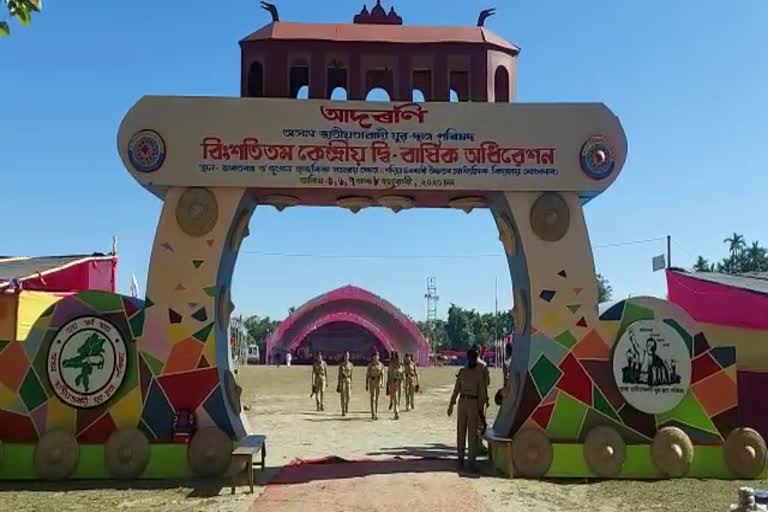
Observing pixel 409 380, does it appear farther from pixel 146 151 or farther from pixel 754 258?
pixel 754 258

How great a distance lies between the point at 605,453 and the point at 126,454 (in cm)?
586

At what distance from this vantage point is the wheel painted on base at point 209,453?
9.95m

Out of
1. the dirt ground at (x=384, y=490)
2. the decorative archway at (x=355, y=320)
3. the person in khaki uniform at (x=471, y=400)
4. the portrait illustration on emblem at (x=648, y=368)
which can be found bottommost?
the dirt ground at (x=384, y=490)

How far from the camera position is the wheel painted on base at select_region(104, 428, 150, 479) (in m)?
9.85

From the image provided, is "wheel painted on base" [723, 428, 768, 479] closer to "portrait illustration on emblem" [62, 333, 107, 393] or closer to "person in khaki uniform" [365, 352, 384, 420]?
"portrait illustration on emblem" [62, 333, 107, 393]

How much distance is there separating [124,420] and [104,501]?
4.97ft

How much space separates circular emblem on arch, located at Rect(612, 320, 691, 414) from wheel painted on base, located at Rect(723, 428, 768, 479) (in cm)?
82

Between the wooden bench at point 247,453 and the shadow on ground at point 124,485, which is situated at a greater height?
the wooden bench at point 247,453

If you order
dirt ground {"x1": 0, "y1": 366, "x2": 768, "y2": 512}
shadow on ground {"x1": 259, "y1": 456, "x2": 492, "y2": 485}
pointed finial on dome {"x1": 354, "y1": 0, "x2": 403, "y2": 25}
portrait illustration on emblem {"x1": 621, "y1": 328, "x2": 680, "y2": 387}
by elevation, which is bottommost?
dirt ground {"x1": 0, "y1": 366, "x2": 768, "y2": 512}

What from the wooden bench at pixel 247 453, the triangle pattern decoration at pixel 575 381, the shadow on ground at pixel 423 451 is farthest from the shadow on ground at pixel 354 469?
the triangle pattern decoration at pixel 575 381

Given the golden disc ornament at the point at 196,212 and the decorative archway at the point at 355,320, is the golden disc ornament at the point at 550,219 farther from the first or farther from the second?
the decorative archway at the point at 355,320

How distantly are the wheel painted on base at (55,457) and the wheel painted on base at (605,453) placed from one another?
6318mm

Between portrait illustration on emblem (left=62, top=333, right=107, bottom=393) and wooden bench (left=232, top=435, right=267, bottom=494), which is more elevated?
portrait illustration on emblem (left=62, top=333, right=107, bottom=393)

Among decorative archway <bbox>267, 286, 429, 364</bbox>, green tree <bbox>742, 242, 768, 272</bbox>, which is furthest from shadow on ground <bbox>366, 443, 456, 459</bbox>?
green tree <bbox>742, 242, 768, 272</bbox>
